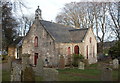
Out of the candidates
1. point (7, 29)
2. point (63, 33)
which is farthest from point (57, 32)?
point (7, 29)

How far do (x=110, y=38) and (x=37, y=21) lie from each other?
23.8 metres

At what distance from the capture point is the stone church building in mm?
26906

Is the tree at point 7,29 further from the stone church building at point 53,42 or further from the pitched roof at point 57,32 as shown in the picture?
the pitched roof at point 57,32

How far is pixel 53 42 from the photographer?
1045 inches

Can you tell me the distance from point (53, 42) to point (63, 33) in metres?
4.74

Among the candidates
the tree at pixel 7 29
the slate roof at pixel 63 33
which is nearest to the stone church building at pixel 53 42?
the slate roof at pixel 63 33

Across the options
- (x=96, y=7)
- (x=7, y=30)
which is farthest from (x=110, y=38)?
(x=7, y=30)

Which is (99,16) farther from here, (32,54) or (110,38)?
(32,54)

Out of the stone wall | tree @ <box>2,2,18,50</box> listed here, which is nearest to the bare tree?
the stone wall

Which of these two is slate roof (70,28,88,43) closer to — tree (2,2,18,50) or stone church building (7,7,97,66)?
stone church building (7,7,97,66)

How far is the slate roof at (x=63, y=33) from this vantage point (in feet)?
91.7

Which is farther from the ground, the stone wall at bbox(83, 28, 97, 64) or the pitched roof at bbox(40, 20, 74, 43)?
the pitched roof at bbox(40, 20, 74, 43)

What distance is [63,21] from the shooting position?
162 ft

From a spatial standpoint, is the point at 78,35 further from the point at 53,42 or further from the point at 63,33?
the point at 53,42
